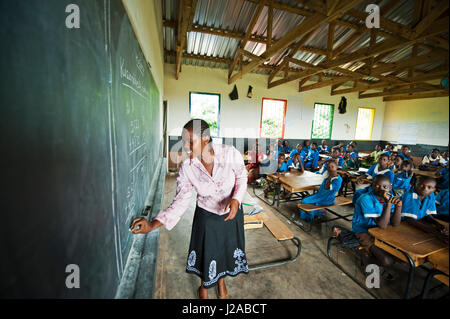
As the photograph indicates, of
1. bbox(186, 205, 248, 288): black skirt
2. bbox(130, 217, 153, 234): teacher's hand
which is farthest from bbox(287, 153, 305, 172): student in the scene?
bbox(130, 217, 153, 234): teacher's hand

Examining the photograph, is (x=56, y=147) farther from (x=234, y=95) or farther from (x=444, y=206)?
(x=234, y=95)

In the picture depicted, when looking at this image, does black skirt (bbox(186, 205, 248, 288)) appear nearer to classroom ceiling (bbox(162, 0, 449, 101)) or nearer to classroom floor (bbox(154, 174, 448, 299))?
classroom floor (bbox(154, 174, 448, 299))

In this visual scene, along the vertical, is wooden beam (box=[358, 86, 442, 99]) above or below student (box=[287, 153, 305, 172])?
above

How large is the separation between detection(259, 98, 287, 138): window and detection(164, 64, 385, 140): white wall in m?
0.23

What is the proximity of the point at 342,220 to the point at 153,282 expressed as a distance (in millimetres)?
4260

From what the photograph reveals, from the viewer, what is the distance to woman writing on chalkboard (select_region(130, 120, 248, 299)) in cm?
149

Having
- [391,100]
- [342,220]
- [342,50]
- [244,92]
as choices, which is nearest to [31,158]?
[391,100]

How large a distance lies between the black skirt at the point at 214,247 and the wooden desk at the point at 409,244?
1.01 metres

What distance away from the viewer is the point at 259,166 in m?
5.95

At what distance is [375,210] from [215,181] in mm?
1741

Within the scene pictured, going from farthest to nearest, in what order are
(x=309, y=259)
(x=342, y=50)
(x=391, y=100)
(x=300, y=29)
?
1. (x=342, y=50)
2. (x=300, y=29)
3. (x=309, y=259)
4. (x=391, y=100)

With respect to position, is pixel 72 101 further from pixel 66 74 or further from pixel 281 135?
pixel 281 135

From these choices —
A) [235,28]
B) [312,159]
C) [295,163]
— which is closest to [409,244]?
[295,163]

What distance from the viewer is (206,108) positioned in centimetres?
899
